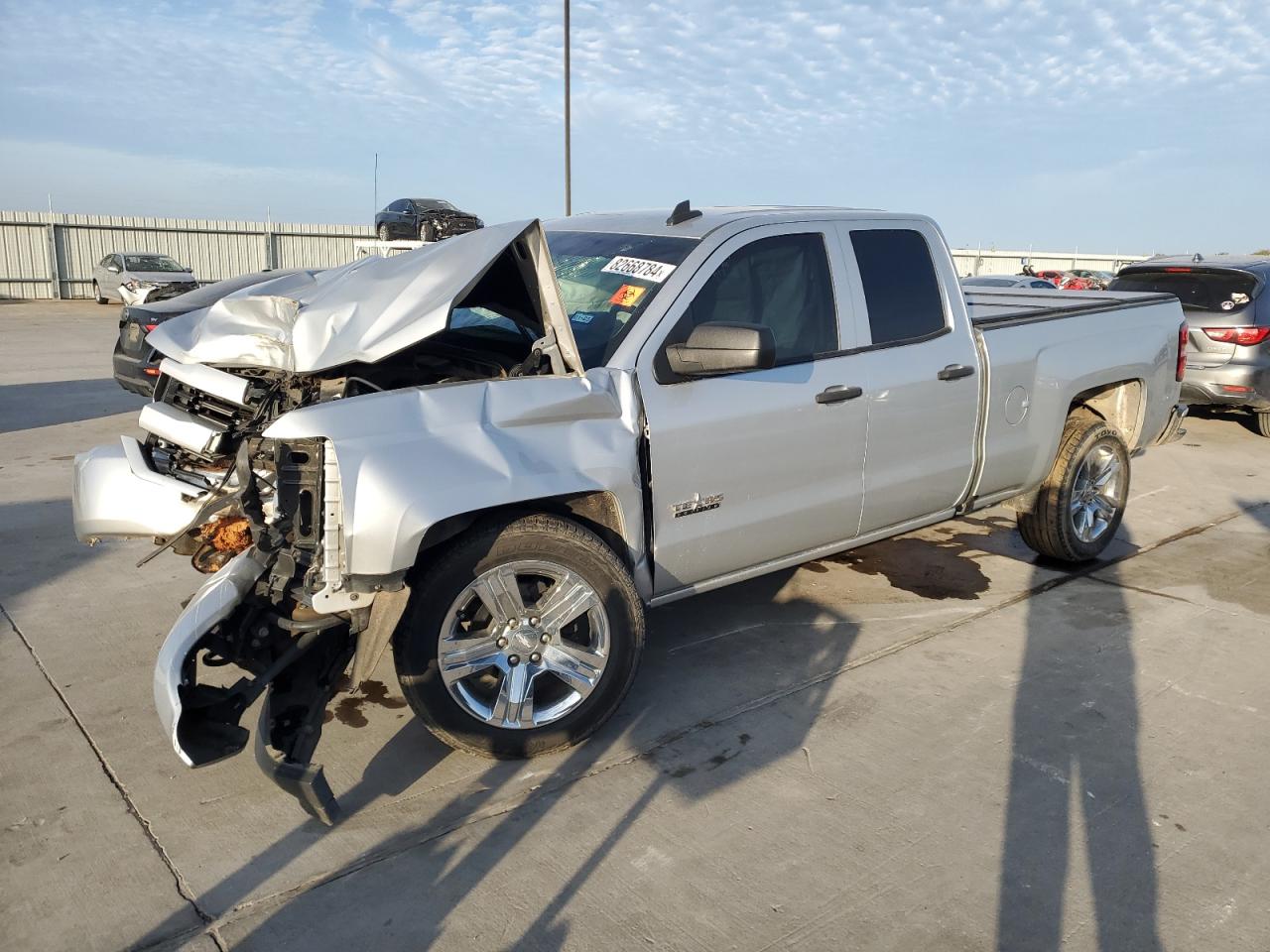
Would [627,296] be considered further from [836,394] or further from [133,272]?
[133,272]

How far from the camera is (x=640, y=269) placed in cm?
415

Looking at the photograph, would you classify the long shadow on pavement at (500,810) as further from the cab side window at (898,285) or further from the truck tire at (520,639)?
the cab side window at (898,285)

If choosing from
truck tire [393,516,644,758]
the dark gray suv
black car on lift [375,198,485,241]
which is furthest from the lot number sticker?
black car on lift [375,198,485,241]

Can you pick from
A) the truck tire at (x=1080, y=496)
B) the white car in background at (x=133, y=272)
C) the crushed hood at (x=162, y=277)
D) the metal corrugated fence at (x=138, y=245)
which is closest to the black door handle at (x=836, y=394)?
the truck tire at (x=1080, y=496)

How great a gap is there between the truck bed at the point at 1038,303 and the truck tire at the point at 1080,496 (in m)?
0.64

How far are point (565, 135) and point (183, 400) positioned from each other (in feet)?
64.9

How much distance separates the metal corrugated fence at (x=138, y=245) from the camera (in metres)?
30.9

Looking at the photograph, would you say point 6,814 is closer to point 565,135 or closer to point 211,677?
point 211,677

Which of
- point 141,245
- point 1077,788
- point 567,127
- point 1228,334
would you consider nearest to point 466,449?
point 1077,788

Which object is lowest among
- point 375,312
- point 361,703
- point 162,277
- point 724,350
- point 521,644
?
point 361,703

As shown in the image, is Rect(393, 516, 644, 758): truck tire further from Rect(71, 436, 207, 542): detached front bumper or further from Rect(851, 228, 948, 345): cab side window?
Rect(851, 228, 948, 345): cab side window

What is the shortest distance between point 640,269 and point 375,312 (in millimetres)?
1142

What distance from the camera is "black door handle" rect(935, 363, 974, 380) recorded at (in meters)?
→ 4.78

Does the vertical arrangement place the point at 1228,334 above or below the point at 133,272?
above
